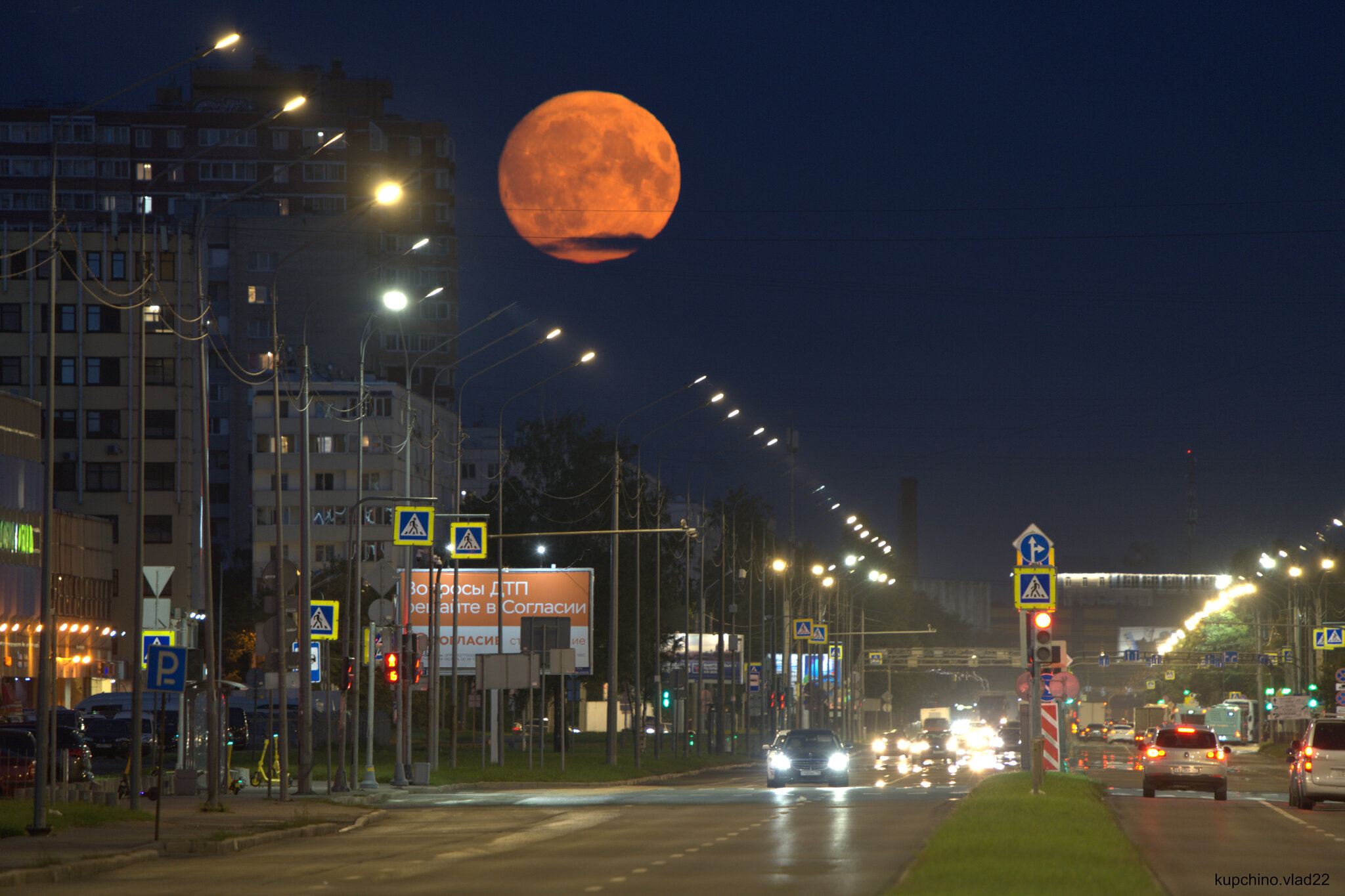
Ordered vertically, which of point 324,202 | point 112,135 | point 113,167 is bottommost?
point 324,202

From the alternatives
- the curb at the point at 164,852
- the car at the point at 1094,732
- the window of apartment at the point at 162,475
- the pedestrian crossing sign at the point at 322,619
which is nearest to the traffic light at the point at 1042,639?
the curb at the point at 164,852

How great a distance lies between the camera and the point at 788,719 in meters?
116

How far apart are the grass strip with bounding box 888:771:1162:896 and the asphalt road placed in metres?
0.73

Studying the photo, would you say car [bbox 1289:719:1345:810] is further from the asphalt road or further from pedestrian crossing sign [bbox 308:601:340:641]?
pedestrian crossing sign [bbox 308:601:340:641]

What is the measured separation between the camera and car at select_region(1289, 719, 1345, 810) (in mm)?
32594

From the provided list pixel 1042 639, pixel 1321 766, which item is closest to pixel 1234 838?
pixel 1042 639

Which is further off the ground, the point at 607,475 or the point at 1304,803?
the point at 607,475

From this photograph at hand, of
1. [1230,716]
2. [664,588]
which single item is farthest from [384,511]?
[1230,716]

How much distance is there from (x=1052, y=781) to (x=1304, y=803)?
19.0 feet

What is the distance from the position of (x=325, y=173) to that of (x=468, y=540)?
120084 mm

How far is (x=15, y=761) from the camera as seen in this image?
27984mm

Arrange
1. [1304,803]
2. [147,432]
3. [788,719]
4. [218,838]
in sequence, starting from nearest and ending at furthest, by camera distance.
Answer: [218,838], [1304,803], [147,432], [788,719]

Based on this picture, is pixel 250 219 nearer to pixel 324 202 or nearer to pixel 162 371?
pixel 324 202

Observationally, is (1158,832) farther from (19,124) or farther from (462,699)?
(19,124)
